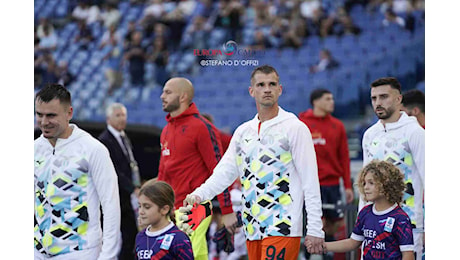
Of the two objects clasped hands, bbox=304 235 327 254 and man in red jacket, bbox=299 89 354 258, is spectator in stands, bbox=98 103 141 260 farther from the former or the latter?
clasped hands, bbox=304 235 327 254

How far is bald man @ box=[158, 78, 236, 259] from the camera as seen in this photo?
6066mm

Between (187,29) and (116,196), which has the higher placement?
(187,29)

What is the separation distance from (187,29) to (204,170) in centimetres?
935

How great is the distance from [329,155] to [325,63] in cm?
588

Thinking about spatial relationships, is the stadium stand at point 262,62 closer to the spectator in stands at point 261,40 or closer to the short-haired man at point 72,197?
the spectator in stands at point 261,40

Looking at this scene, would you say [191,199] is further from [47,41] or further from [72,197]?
[47,41]

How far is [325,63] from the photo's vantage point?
14086mm

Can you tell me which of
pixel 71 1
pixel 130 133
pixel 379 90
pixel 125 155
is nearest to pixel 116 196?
pixel 379 90

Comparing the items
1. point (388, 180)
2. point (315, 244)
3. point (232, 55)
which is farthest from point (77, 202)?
point (232, 55)

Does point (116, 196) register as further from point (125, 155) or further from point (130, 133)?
point (130, 133)

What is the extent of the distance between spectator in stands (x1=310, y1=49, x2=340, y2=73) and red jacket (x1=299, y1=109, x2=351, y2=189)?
538 centimetres

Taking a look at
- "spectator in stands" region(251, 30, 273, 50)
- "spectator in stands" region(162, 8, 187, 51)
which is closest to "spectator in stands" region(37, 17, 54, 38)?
"spectator in stands" region(162, 8, 187, 51)

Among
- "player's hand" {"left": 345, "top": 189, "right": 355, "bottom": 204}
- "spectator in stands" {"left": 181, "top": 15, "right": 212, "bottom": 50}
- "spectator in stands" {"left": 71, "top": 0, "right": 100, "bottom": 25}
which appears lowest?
"player's hand" {"left": 345, "top": 189, "right": 355, "bottom": 204}

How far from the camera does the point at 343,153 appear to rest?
8.63 metres
